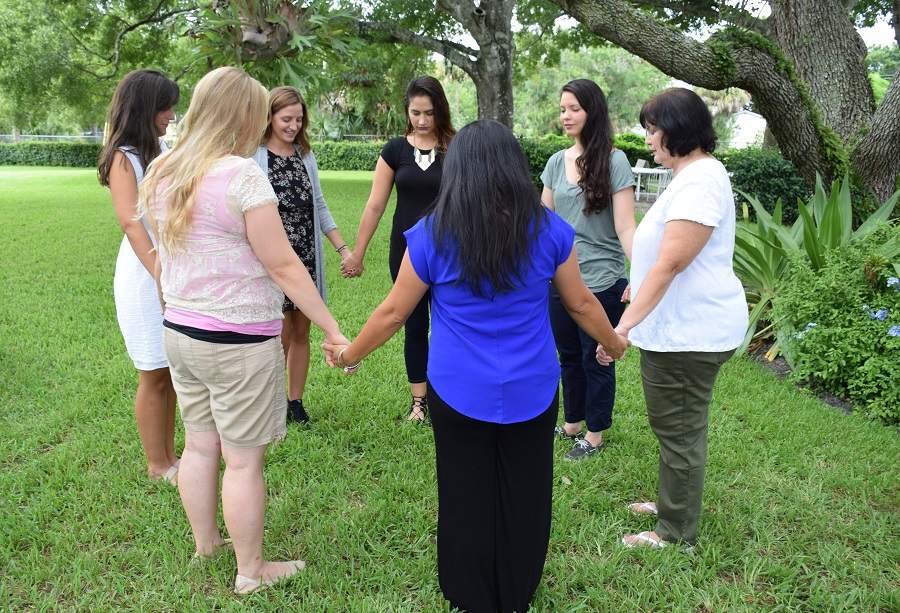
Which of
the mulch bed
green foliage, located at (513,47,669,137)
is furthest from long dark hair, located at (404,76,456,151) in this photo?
green foliage, located at (513,47,669,137)

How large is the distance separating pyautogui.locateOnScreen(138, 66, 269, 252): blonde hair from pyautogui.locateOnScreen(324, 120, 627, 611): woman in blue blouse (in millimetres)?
695

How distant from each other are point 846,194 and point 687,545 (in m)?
4.13

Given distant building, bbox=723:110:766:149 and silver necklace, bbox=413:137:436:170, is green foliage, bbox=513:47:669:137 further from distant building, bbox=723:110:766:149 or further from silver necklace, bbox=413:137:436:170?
silver necklace, bbox=413:137:436:170

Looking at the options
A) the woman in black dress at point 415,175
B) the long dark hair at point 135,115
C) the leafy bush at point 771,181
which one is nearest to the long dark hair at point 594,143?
the woman in black dress at point 415,175

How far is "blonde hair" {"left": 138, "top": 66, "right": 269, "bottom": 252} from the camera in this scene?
6.88 feet

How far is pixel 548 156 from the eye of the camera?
16.6 m

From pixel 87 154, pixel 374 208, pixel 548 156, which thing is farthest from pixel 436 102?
pixel 87 154

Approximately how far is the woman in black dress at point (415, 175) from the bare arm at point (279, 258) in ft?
4.50

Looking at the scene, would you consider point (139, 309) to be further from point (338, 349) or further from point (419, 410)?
point (419, 410)

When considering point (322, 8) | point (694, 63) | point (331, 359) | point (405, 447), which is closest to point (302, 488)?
point (405, 447)

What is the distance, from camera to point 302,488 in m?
3.30

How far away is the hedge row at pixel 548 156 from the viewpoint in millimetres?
11969

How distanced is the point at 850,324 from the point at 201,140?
4399 millimetres

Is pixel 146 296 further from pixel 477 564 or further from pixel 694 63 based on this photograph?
pixel 694 63
